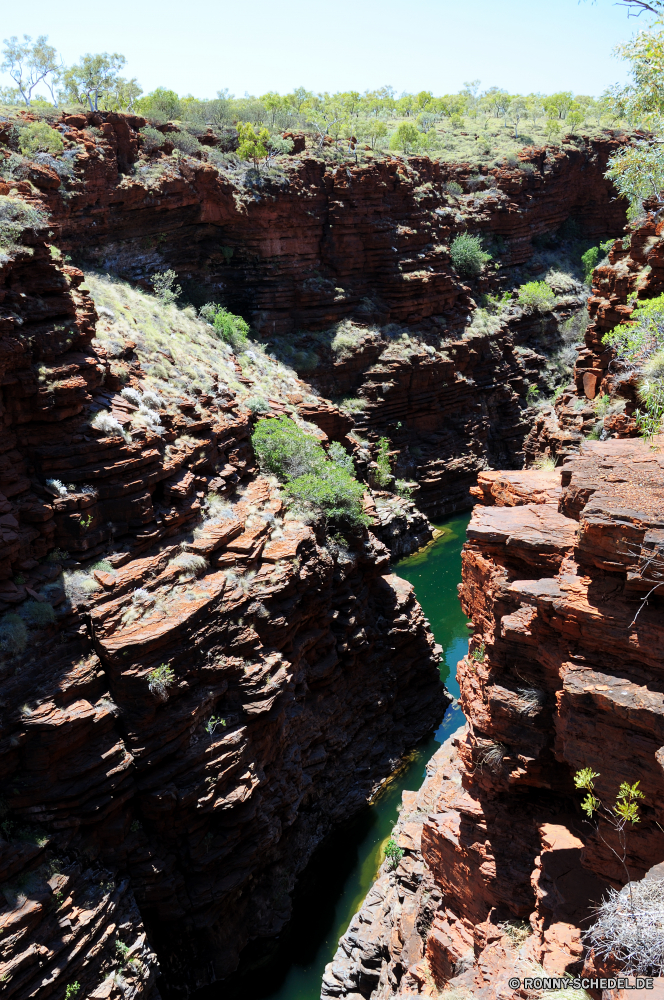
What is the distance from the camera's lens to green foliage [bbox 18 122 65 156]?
23.1 meters

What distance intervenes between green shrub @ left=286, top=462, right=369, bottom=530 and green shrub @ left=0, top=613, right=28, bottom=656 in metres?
8.87

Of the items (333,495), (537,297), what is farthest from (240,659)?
(537,297)

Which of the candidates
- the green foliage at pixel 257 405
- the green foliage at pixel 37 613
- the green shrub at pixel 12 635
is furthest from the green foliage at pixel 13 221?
the green foliage at pixel 257 405

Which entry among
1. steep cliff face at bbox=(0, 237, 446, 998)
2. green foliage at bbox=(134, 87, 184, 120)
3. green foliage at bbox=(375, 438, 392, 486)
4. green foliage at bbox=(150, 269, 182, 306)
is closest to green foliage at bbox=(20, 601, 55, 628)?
steep cliff face at bbox=(0, 237, 446, 998)

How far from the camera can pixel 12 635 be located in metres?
12.3

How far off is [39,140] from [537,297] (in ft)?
103

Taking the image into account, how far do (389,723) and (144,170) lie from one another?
21.9m

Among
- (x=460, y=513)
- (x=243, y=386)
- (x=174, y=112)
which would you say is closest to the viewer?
(x=243, y=386)

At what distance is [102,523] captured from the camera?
1470 centimetres

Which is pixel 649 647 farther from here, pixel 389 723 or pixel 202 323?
pixel 202 323

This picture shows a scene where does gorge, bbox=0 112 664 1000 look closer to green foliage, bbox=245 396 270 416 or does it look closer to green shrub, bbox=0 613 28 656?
green shrub, bbox=0 613 28 656

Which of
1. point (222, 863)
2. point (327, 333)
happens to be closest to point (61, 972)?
point (222, 863)

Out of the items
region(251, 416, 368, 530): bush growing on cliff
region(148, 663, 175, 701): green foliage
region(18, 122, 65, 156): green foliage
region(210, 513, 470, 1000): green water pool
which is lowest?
region(210, 513, 470, 1000): green water pool

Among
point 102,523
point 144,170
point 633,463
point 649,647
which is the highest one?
point 144,170
